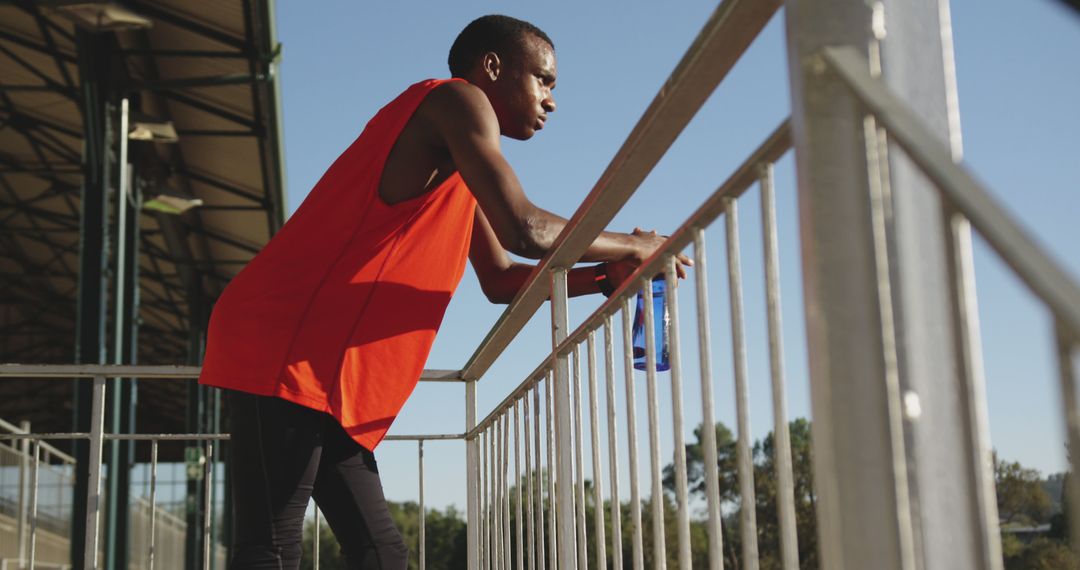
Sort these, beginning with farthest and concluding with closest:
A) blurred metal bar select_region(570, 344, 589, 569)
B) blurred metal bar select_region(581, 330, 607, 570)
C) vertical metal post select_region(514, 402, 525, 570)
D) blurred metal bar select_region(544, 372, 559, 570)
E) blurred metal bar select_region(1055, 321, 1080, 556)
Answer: vertical metal post select_region(514, 402, 525, 570) → blurred metal bar select_region(544, 372, 559, 570) → blurred metal bar select_region(570, 344, 589, 569) → blurred metal bar select_region(581, 330, 607, 570) → blurred metal bar select_region(1055, 321, 1080, 556)

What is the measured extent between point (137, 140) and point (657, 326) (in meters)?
11.6

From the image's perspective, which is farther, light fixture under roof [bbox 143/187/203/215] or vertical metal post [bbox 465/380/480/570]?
light fixture under roof [bbox 143/187/203/215]

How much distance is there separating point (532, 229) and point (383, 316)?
1.10 ft

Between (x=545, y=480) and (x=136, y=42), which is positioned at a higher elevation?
(x=136, y=42)

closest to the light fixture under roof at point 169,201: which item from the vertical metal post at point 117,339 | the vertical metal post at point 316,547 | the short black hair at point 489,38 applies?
the vertical metal post at point 117,339

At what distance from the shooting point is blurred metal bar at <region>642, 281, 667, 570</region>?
1.78 meters

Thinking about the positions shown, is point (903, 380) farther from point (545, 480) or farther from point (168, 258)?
point (168, 258)

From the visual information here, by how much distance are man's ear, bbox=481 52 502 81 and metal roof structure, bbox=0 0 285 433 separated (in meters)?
6.58

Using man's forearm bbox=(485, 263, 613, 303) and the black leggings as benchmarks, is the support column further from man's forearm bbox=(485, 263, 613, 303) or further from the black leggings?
the black leggings

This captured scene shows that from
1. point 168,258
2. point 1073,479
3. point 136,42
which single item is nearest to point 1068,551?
point 1073,479

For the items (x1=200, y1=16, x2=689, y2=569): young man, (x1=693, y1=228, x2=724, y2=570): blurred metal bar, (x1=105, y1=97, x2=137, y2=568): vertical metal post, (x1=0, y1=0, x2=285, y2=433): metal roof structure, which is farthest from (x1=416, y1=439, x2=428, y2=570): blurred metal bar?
(x1=105, y1=97, x2=137, y2=568): vertical metal post

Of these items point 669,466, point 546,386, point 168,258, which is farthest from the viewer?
point 168,258

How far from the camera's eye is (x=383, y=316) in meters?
2.12

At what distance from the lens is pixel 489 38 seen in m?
2.36
